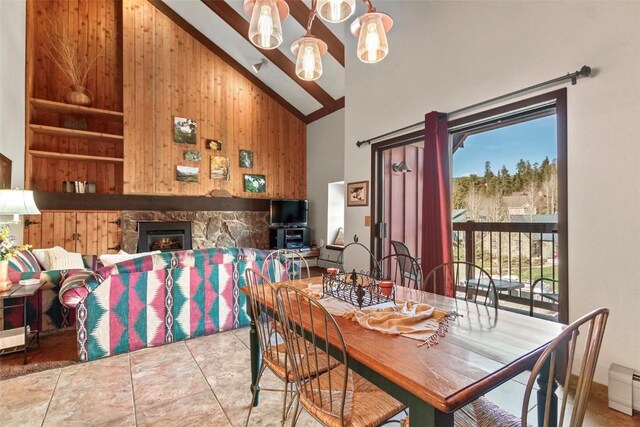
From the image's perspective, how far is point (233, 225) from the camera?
264 inches

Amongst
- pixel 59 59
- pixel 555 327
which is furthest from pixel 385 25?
pixel 59 59

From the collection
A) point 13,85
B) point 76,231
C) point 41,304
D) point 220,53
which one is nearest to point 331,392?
point 41,304

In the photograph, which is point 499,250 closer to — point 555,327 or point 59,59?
point 555,327

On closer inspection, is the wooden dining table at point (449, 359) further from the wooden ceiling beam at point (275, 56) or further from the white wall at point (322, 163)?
the wooden ceiling beam at point (275, 56)

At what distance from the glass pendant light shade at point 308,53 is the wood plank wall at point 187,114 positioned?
4.75 metres

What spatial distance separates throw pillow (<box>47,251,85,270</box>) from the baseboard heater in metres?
4.86

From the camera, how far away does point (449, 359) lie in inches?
42.1

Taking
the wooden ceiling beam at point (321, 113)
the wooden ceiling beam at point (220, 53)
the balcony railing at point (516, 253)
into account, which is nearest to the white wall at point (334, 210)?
the wooden ceiling beam at point (321, 113)

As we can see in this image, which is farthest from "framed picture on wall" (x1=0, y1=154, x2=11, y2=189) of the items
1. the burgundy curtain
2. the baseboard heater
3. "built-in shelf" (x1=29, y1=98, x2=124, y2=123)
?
the baseboard heater

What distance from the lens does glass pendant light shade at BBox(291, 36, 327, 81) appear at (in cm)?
209

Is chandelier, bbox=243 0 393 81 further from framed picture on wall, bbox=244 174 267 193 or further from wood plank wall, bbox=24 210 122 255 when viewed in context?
wood plank wall, bbox=24 210 122 255

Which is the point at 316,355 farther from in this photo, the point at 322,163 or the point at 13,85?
the point at 322,163

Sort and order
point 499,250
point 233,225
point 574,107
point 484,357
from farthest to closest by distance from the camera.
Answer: point 233,225 → point 499,250 → point 574,107 → point 484,357

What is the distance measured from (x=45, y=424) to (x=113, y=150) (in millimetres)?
5295
